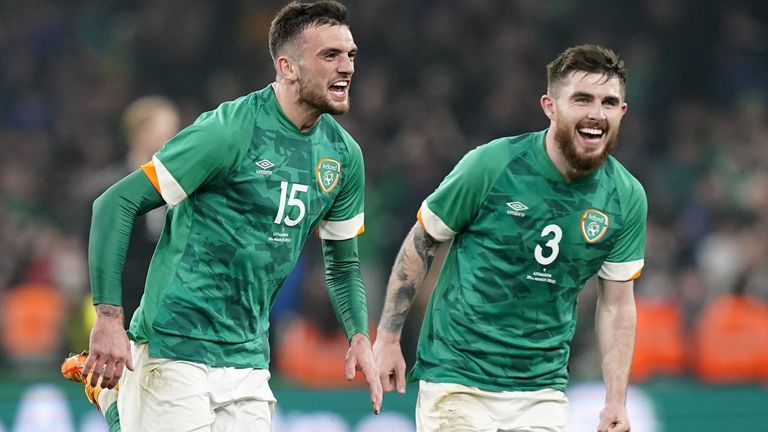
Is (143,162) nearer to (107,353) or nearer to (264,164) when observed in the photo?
(264,164)

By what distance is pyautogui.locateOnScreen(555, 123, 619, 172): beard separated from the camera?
4.97 meters

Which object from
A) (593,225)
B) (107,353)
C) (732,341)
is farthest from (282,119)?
(732,341)

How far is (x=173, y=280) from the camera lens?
4.64 m

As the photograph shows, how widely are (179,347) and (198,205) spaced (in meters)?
0.47

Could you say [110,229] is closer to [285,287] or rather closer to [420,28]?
[285,287]

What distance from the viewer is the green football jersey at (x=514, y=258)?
5.02 meters

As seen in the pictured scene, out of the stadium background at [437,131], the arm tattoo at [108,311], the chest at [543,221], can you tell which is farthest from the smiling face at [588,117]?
the stadium background at [437,131]

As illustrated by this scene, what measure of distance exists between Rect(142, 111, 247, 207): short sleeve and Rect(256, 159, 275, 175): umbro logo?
134 mm

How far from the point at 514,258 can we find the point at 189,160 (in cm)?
126

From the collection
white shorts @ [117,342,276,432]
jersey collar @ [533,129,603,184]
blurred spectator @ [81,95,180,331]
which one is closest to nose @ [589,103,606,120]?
jersey collar @ [533,129,603,184]

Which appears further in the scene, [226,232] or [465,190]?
[465,190]

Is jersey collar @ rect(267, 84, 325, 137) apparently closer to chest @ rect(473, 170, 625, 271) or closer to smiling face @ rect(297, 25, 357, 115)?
smiling face @ rect(297, 25, 357, 115)

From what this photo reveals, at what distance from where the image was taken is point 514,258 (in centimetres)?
503

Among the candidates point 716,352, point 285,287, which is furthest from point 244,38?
point 716,352
